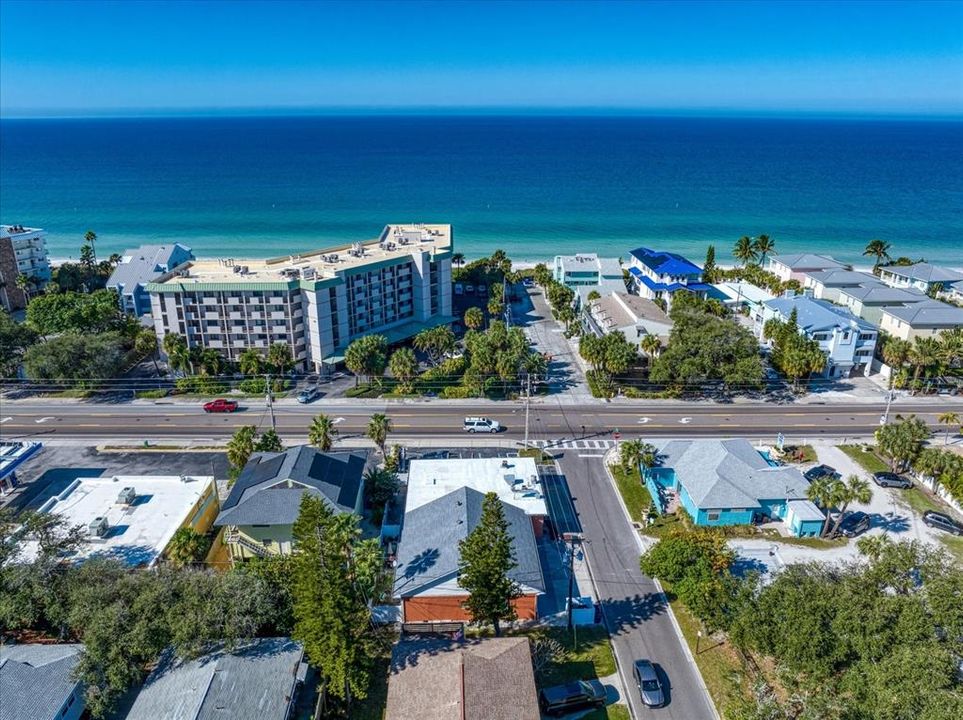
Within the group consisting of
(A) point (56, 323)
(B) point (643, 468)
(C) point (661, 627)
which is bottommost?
(C) point (661, 627)

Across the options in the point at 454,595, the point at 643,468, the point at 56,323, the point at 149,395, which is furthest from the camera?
the point at 56,323

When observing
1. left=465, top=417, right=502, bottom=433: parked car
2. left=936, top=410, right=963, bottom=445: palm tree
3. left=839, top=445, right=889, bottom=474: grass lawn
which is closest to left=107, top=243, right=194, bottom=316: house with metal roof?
left=465, top=417, right=502, bottom=433: parked car

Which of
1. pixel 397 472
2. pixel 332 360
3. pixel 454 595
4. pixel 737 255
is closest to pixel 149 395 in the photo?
pixel 332 360

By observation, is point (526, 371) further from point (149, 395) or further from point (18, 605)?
point (18, 605)

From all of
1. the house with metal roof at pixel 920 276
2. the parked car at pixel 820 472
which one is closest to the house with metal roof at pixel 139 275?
the parked car at pixel 820 472

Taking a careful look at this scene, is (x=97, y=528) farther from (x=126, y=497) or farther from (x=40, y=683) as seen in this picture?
(x=40, y=683)

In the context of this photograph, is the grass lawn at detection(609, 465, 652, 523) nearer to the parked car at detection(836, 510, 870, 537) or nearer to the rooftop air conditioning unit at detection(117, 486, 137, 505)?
the parked car at detection(836, 510, 870, 537)

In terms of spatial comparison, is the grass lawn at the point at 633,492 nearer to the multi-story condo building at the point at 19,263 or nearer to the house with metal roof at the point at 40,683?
the house with metal roof at the point at 40,683
